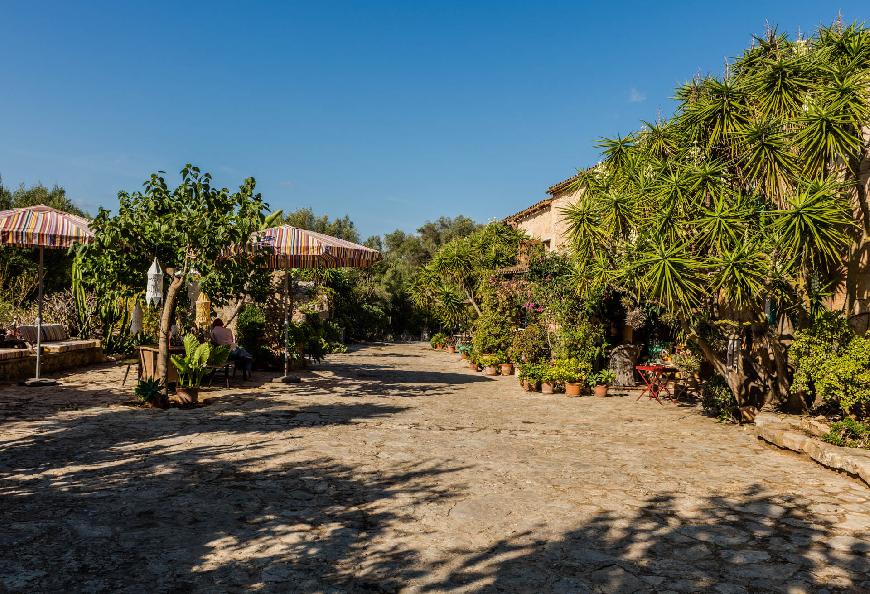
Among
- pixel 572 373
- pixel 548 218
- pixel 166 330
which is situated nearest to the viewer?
pixel 166 330

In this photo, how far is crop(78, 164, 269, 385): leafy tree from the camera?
9125 millimetres

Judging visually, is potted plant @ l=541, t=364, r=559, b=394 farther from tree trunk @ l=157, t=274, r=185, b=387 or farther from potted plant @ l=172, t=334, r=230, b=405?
tree trunk @ l=157, t=274, r=185, b=387

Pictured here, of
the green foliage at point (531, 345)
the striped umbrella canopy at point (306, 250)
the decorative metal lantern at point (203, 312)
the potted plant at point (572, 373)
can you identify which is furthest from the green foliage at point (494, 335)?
the decorative metal lantern at point (203, 312)

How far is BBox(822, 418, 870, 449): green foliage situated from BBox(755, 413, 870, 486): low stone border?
0.17 metres

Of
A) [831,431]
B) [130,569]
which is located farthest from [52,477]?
[831,431]

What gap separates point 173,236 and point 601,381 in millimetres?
8802

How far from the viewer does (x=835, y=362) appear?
7211 millimetres

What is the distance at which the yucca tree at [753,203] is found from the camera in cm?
745

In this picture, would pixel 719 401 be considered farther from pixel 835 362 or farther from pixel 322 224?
pixel 322 224

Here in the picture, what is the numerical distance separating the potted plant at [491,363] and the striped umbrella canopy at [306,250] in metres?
5.31

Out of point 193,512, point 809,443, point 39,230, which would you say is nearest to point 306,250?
point 39,230

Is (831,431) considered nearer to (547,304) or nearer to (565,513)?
(565,513)

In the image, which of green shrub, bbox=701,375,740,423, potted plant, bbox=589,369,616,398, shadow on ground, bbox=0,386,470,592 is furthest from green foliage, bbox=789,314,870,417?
shadow on ground, bbox=0,386,470,592

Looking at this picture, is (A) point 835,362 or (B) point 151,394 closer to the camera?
(A) point 835,362
